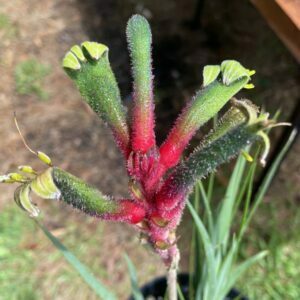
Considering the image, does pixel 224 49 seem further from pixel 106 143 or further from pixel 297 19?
pixel 297 19

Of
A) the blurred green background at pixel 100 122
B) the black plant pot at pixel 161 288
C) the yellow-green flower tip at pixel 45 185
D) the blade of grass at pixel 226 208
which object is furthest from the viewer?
the blurred green background at pixel 100 122

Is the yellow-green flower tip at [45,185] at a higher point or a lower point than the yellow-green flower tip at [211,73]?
lower

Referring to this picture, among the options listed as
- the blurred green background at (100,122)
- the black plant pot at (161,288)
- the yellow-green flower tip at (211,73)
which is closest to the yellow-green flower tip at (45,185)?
the yellow-green flower tip at (211,73)

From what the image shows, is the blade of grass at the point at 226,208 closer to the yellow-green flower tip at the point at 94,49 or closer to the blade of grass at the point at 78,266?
the blade of grass at the point at 78,266

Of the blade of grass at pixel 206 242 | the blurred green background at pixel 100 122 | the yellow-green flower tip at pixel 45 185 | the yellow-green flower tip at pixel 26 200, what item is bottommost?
the blurred green background at pixel 100 122

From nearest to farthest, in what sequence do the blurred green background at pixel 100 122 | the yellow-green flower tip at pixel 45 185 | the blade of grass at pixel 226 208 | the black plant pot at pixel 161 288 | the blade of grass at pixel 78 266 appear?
the yellow-green flower tip at pixel 45 185, the blade of grass at pixel 78 266, the blade of grass at pixel 226 208, the black plant pot at pixel 161 288, the blurred green background at pixel 100 122

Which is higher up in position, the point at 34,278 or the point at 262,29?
the point at 262,29

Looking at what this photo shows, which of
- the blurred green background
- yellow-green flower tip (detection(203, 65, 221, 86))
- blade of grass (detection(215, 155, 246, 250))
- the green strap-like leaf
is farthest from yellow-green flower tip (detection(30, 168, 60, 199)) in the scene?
the blurred green background

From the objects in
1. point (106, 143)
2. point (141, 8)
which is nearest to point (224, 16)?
point (141, 8)
